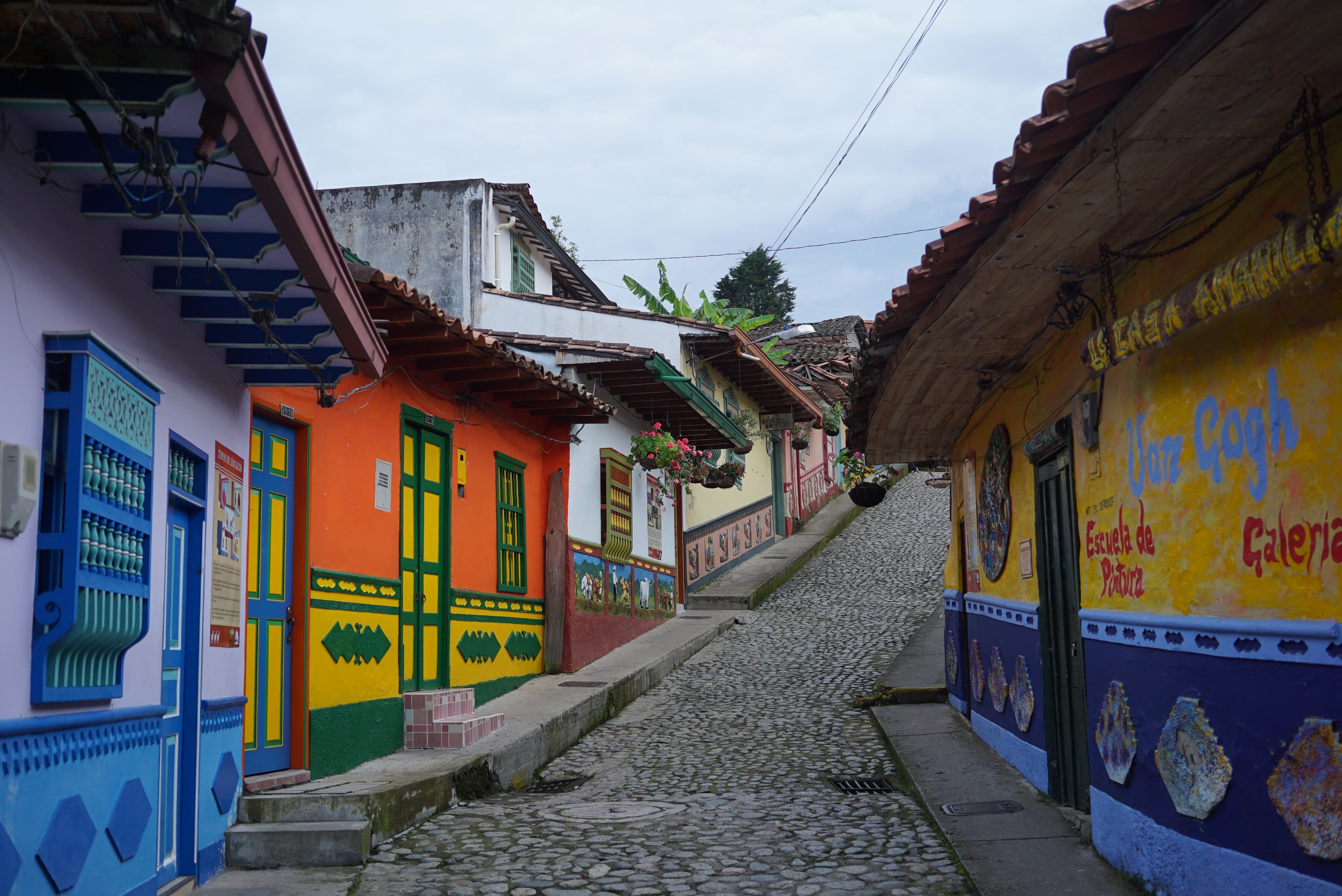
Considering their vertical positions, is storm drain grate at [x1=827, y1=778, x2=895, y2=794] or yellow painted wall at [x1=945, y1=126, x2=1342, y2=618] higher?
yellow painted wall at [x1=945, y1=126, x2=1342, y2=618]

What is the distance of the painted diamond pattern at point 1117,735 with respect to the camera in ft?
18.0

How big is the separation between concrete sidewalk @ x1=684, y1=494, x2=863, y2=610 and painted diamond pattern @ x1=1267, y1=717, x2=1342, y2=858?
14801 millimetres

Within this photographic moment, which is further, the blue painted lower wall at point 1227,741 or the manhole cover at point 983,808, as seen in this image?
the manhole cover at point 983,808

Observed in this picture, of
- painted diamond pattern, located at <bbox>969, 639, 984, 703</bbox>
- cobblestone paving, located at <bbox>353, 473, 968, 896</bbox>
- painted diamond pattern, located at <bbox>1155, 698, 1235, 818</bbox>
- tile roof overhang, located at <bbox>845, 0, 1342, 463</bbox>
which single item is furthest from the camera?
painted diamond pattern, located at <bbox>969, 639, 984, 703</bbox>

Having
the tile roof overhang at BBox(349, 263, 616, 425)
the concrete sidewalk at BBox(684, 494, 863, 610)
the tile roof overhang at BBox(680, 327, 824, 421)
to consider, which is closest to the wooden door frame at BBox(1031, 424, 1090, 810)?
the tile roof overhang at BBox(349, 263, 616, 425)

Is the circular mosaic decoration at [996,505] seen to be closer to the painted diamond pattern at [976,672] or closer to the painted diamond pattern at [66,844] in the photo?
the painted diamond pattern at [976,672]

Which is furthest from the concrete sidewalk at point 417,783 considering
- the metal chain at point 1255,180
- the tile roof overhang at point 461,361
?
the metal chain at point 1255,180

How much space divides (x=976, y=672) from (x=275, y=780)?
582cm

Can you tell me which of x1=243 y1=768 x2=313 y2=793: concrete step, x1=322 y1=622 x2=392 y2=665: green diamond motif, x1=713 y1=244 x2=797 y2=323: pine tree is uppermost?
x1=713 y1=244 x2=797 y2=323: pine tree

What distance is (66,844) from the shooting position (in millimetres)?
4211

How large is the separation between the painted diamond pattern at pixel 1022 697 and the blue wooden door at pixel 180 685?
17.6 feet

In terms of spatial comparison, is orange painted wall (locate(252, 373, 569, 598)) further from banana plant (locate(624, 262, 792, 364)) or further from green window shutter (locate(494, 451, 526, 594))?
banana plant (locate(624, 262, 792, 364))

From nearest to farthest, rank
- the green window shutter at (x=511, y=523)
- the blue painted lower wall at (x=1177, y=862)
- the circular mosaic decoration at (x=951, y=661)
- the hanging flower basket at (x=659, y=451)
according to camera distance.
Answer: the blue painted lower wall at (x=1177, y=862) < the circular mosaic decoration at (x=951, y=661) < the green window shutter at (x=511, y=523) < the hanging flower basket at (x=659, y=451)

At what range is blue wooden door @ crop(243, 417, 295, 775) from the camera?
697cm
